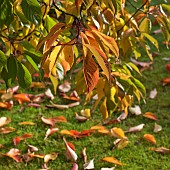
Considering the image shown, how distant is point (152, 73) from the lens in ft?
12.8

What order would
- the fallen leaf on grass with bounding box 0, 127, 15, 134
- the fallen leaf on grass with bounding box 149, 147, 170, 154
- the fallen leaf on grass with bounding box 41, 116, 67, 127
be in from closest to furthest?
the fallen leaf on grass with bounding box 149, 147, 170, 154
the fallen leaf on grass with bounding box 0, 127, 15, 134
the fallen leaf on grass with bounding box 41, 116, 67, 127

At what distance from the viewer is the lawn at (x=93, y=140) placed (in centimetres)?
262

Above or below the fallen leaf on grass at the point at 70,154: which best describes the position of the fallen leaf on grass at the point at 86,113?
above

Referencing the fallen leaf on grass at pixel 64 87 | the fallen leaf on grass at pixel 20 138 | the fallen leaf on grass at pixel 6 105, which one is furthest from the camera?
the fallen leaf on grass at pixel 64 87

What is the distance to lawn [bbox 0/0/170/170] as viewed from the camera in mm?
2625

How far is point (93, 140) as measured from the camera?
2.89 meters

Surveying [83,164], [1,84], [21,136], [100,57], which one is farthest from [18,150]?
[100,57]

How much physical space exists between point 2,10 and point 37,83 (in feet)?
7.61

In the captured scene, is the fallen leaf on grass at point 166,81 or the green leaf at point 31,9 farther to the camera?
the fallen leaf on grass at point 166,81

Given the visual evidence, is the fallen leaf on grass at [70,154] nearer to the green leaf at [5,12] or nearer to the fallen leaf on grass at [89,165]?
the fallen leaf on grass at [89,165]

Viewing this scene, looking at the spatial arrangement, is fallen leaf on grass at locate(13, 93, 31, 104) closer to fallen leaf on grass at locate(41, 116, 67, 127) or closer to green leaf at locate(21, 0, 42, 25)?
fallen leaf on grass at locate(41, 116, 67, 127)

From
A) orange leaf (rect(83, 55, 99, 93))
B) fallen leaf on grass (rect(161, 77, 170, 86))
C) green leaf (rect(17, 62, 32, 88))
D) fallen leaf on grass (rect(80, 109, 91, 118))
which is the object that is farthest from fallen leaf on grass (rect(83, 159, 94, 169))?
orange leaf (rect(83, 55, 99, 93))

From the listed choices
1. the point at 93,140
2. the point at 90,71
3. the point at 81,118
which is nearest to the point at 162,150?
the point at 93,140

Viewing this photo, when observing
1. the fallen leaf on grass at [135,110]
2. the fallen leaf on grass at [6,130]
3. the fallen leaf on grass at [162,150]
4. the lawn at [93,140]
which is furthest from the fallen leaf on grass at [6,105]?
the fallen leaf on grass at [162,150]
